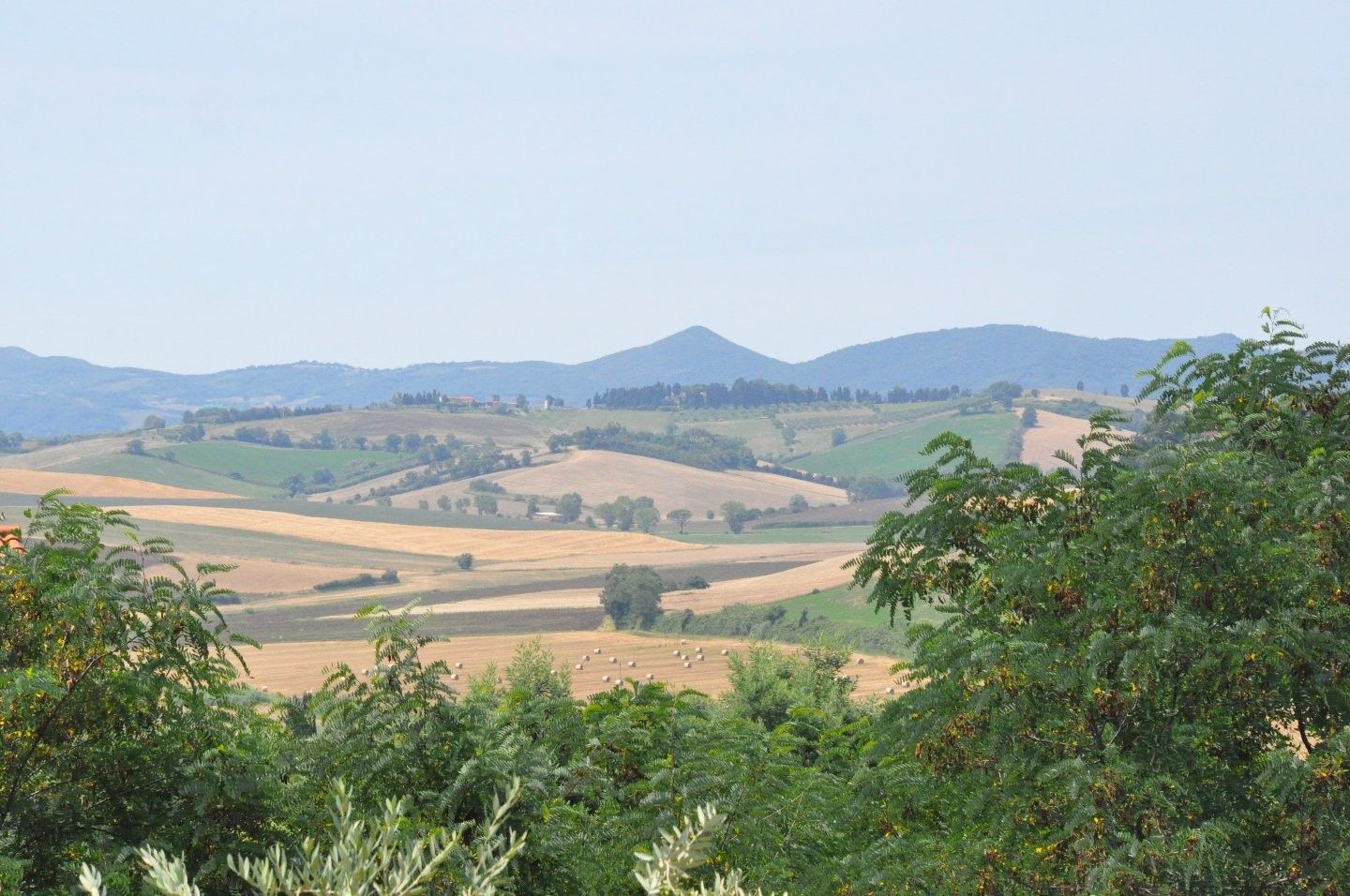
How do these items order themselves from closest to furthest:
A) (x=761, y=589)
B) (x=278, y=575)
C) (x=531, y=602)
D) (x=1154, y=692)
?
(x=1154, y=692), (x=761, y=589), (x=531, y=602), (x=278, y=575)

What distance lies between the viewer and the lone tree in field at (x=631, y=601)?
149 m

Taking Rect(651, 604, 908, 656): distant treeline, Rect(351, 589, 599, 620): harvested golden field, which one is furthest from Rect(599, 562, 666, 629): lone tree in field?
Rect(351, 589, 599, 620): harvested golden field

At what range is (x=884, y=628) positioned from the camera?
126438mm

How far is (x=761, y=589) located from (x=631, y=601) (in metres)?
22.4

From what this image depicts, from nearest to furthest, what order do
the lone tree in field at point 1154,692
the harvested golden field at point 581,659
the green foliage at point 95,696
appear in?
the lone tree in field at point 1154,692 → the green foliage at point 95,696 → the harvested golden field at point 581,659

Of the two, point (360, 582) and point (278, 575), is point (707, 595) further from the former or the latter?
point (278, 575)

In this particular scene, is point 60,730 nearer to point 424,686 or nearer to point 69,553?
point 69,553

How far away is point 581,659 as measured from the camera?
12206 centimetres

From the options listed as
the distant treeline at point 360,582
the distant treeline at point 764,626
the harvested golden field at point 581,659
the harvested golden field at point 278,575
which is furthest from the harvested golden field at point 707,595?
the harvested golden field at point 278,575

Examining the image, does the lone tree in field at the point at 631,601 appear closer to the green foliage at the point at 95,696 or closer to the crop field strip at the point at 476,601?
the crop field strip at the point at 476,601

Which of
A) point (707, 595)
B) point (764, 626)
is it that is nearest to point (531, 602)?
point (707, 595)

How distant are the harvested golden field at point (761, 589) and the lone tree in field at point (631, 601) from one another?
12.5 feet

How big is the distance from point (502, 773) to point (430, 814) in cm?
97

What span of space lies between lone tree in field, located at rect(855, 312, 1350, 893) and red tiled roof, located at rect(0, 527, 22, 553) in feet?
28.9
